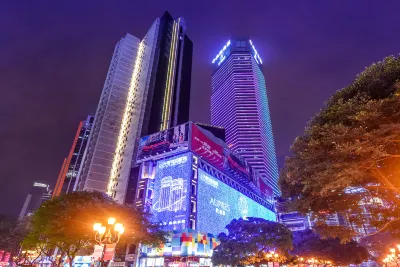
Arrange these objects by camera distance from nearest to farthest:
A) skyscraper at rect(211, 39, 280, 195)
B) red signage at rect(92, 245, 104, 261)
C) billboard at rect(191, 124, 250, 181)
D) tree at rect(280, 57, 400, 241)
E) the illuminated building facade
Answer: tree at rect(280, 57, 400, 241) < red signage at rect(92, 245, 104, 261) < the illuminated building facade < billboard at rect(191, 124, 250, 181) < skyscraper at rect(211, 39, 280, 195)

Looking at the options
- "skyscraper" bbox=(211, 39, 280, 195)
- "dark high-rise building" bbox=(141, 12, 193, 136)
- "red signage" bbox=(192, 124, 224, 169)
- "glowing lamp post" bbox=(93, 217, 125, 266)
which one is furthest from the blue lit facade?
"skyscraper" bbox=(211, 39, 280, 195)

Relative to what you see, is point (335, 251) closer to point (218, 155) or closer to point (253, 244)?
point (253, 244)

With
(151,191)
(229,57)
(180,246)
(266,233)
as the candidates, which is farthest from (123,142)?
(229,57)

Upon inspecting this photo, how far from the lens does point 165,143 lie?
53.8 m

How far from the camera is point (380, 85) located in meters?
9.96

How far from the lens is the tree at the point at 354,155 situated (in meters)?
9.38

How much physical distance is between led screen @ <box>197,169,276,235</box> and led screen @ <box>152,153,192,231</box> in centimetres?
346

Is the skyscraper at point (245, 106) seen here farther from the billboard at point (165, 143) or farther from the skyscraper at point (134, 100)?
the billboard at point (165, 143)

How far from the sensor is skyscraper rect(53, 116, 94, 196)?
71.9 m

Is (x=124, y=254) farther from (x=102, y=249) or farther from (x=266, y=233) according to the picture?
(x=102, y=249)

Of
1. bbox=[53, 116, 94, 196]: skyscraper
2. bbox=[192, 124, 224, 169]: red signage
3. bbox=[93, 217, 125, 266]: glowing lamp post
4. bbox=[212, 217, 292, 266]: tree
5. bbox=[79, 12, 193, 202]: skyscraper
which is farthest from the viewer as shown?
bbox=[53, 116, 94, 196]: skyscraper

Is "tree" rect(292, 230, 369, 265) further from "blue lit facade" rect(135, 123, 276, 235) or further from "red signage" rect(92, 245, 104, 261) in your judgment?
"red signage" rect(92, 245, 104, 261)

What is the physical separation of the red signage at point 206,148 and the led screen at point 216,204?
3.81 meters

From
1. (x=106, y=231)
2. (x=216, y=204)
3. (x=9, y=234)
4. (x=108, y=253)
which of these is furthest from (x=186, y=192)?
(x=108, y=253)
